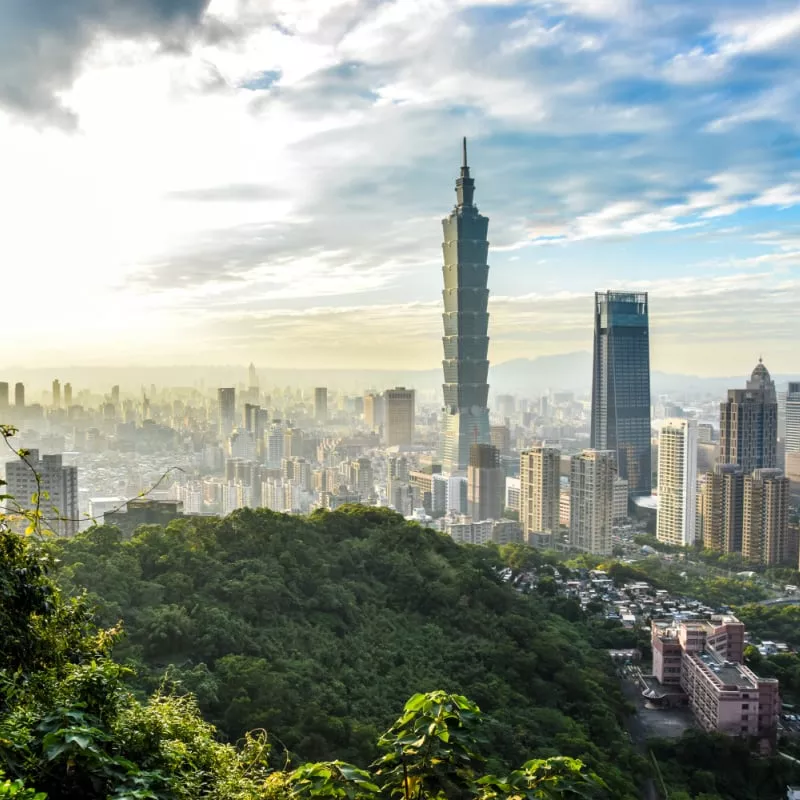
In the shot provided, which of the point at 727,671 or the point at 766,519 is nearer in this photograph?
the point at 727,671

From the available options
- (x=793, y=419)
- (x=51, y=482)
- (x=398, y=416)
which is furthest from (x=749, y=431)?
(x=51, y=482)

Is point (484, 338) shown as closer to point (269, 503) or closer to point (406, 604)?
point (269, 503)

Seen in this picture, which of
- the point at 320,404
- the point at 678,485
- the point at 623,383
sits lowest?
the point at 678,485

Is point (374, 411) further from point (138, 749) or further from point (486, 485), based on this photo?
point (138, 749)

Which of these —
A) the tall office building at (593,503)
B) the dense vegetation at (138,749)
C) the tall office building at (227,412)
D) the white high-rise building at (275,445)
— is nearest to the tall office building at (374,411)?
the white high-rise building at (275,445)

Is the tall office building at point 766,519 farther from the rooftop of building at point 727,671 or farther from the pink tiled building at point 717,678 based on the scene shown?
the rooftop of building at point 727,671

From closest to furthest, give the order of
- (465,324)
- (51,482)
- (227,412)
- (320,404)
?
(51,482), (227,412), (465,324), (320,404)

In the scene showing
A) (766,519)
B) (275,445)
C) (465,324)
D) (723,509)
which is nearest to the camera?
(766,519)
